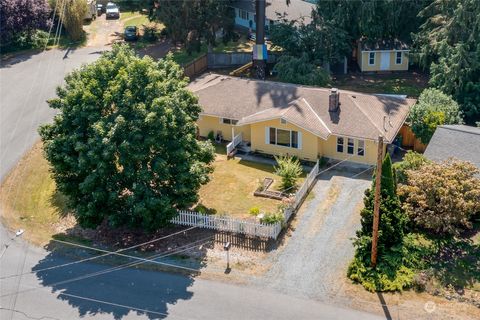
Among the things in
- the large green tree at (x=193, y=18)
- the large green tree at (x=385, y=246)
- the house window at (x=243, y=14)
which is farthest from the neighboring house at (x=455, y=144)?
the house window at (x=243, y=14)

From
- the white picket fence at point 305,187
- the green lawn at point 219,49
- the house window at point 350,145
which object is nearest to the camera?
the white picket fence at point 305,187

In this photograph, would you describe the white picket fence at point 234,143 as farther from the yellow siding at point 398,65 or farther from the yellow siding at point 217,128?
the yellow siding at point 398,65

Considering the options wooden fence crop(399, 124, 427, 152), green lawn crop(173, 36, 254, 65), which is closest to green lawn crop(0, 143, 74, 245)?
green lawn crop(173, 36, 254, 65)

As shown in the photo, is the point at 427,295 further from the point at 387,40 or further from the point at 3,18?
the point at 3,18

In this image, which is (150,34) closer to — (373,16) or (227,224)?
(373,16)

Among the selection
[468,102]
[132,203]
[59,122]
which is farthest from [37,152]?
[468,102]

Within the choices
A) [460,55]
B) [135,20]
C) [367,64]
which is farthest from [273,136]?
[135,20]
